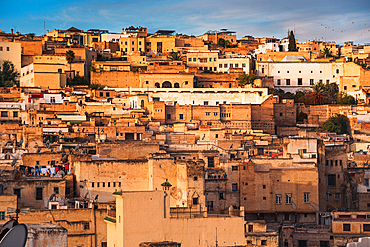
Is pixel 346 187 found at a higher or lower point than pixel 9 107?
lower

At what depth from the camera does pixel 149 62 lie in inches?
2232

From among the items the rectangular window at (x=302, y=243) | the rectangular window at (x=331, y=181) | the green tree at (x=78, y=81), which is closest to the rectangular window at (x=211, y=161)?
the rectangular window at (x=331, y=181)

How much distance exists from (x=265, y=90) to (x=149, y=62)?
10.7 meters

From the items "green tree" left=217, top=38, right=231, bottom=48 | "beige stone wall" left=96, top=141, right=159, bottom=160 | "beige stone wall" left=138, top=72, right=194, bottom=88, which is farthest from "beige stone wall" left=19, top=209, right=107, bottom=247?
"green tree" left=217, top=38, right=231, bottom=48

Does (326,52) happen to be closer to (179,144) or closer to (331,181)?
(179,144)

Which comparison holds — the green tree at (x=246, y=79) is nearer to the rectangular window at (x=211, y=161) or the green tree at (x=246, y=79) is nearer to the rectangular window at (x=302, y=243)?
the rectangular window at (x=211, y=161)

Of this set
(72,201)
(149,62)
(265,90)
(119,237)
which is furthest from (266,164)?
(149,62)

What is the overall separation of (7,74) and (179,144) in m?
23.3

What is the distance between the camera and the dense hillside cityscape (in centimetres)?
2161

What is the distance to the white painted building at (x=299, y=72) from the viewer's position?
58531 mm

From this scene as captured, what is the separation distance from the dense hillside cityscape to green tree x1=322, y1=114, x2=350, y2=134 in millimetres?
116

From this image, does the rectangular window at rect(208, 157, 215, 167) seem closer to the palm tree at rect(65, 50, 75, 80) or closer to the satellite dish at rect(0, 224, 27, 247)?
the satellite dish at rect(0, 224, 27, 247)

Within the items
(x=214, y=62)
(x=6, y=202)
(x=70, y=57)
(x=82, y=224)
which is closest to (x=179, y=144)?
(x=82, y=224)

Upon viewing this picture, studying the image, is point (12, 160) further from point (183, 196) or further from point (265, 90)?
point (265, 90)
